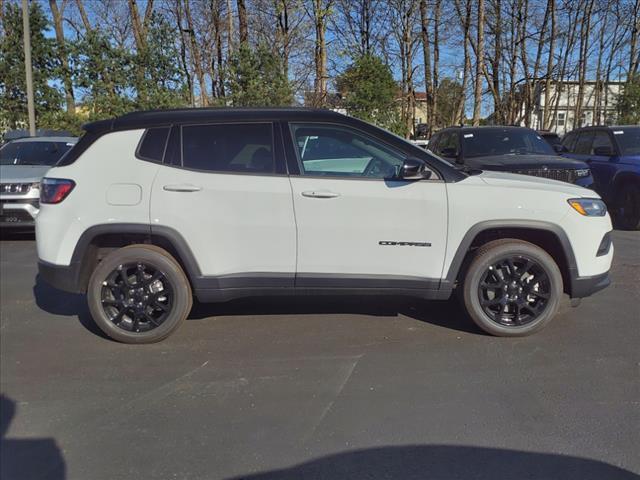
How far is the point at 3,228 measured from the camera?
8.57 meters

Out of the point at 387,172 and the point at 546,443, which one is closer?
the point at 546,443

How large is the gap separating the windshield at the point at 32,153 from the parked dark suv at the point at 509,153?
279 inches

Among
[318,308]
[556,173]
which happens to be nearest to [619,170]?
[556,173]

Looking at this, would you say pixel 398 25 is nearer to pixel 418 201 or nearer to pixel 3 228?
pixel 3 228

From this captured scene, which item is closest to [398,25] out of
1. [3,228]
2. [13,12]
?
[13,12]

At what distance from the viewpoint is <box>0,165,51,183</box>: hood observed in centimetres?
837

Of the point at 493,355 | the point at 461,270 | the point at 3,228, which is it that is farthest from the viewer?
the point at 3,228

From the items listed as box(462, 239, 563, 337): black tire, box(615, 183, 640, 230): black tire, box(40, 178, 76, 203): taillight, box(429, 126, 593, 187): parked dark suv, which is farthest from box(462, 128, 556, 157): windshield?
box(40, 178, 76, 203): taillight

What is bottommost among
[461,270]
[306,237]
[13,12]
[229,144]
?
[461,270]

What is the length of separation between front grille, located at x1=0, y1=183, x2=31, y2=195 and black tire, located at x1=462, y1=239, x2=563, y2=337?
23.2 feet

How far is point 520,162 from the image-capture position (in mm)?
7895

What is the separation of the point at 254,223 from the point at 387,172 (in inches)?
43.6

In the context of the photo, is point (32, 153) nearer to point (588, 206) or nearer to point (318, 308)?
point (318, 308)

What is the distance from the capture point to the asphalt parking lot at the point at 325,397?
2.80 metres
